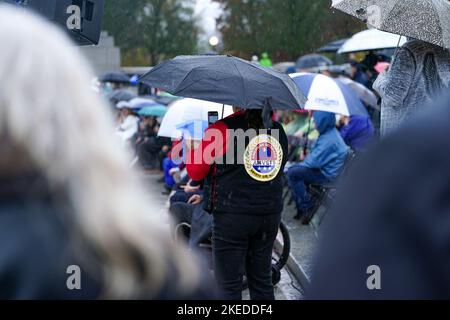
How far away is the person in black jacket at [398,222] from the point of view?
1242mm

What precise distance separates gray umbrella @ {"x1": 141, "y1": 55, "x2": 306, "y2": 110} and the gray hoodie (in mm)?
617

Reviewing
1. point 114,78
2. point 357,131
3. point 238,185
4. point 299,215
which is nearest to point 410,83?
point 238,185

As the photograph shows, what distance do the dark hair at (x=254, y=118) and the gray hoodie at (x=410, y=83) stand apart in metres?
0.86

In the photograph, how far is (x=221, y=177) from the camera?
5316 mm

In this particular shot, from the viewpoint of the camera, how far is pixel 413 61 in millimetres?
5555

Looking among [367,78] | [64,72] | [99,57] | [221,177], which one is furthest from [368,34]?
[99,57]

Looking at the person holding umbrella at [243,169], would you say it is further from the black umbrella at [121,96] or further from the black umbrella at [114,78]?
the black umbrella at [114,78]

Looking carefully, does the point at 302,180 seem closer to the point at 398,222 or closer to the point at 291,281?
the point at 291,281

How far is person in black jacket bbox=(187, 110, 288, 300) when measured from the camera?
17.3 feet

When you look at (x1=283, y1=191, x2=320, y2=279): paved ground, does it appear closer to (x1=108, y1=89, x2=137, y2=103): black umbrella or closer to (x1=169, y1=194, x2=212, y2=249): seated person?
(x1=169, y1=194, x2=212, y2=249): seated person

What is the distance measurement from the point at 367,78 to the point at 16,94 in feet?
42.1

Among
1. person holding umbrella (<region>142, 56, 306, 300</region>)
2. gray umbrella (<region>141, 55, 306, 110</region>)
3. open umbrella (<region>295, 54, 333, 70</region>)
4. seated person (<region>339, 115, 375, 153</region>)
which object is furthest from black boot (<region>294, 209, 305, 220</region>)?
open umbrella (<region>295, 54, 333, 70</region>)
